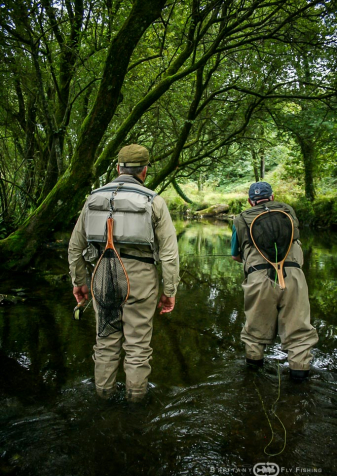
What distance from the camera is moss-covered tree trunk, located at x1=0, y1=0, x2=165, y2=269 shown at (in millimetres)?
4930

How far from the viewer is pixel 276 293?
3301mm

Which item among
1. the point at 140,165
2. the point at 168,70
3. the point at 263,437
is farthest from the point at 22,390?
the point at 168,70

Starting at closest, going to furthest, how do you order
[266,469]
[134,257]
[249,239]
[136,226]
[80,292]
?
[266,469], [136,226], [134,257], [80,292], [249,239]

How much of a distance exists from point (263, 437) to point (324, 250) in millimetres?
10902

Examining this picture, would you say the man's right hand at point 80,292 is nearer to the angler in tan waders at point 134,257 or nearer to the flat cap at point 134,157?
the angler in tan waders at point 134,257

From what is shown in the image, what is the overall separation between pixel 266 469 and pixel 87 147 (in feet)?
18.7

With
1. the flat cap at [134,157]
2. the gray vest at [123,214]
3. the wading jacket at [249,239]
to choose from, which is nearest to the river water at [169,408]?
the wading jacket at [249,239]

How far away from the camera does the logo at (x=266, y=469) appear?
213 cm

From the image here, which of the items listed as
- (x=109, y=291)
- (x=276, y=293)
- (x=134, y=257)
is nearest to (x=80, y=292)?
(x=109, y=291)

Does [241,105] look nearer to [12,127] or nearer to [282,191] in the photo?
[12,127]

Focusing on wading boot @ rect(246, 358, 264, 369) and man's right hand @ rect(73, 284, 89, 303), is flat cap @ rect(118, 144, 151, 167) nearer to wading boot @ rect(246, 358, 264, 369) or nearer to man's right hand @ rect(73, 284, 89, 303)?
man's right hand @ rect(73, 284, 89, 303)

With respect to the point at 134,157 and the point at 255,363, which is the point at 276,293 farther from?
the point at 134,157

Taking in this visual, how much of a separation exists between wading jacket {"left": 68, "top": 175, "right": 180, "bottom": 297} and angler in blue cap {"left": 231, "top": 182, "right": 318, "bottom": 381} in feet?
3.35

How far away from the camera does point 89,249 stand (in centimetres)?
293
